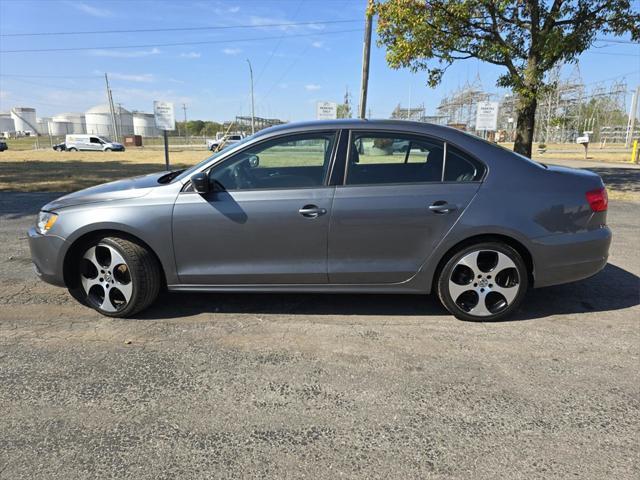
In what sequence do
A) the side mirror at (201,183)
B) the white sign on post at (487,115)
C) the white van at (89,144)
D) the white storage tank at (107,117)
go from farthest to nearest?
the white storage tank at (107,117) → the white van at (89,144) → the white sign on post at (487,115) → the side mirror at (201,183)

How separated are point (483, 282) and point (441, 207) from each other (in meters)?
0.73

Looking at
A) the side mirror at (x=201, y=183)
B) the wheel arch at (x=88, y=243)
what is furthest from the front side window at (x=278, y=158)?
the wheel arch at (x=88, y=243)

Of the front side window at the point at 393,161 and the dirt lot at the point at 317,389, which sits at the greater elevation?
the front side window at the point at 393,161

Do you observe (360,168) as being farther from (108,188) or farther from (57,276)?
(57,276)

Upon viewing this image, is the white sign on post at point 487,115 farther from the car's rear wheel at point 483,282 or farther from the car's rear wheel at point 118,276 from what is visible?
the car's rear wheel at point 118,276

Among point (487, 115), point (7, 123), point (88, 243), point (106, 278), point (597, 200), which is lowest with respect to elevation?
point (106, 278)

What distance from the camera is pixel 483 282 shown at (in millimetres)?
3637

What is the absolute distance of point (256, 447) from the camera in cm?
226

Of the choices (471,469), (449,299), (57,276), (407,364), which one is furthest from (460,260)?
(57,276)

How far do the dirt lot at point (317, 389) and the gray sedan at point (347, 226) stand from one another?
0.34 meters

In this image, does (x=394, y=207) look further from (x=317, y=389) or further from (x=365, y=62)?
(x=365, y=62)

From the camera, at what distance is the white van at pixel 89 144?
46469 mm

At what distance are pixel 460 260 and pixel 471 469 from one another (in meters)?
1.80

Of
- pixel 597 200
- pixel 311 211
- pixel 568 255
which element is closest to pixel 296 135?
pixel 311 211
